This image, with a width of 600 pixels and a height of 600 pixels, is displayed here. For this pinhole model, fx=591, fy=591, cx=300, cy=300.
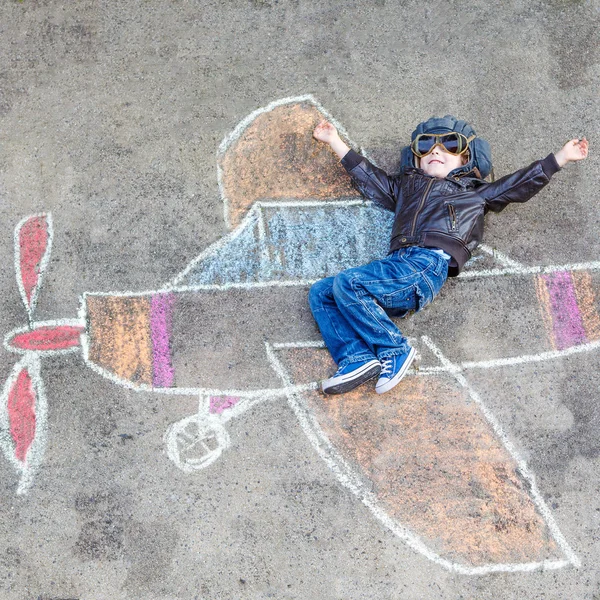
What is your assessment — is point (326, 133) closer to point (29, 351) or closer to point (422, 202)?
point (422, 202)

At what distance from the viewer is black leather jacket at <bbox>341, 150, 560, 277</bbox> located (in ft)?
13.4

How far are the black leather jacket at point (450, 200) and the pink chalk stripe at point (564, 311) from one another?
695 mm

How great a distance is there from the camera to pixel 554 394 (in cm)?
425

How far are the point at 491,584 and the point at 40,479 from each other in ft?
10.5

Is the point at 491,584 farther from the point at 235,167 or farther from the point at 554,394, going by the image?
the point at 235,167

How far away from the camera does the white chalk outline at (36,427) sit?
13.7 feet

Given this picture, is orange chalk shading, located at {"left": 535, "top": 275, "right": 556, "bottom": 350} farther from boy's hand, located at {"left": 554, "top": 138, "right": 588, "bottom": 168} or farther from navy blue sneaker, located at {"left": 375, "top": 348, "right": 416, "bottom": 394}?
navy blue sneaker, located at {"left": 375, "top": 348, "right": 416, "bottom": 394}

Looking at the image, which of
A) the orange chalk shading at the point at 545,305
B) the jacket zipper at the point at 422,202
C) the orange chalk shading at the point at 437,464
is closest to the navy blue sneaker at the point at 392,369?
the orange chalk shading at the point at 437,464

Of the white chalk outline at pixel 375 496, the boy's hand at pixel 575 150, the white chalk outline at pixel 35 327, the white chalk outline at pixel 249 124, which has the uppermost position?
the boy's hand at pixel 575 150

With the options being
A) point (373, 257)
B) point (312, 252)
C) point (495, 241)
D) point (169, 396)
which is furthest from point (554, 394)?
point (169, 396)

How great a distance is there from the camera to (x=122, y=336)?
434 cm

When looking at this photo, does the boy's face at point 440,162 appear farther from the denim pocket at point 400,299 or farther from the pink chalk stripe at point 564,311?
the pink chalk stripe at point 564,311

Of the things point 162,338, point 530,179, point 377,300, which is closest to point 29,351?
point 162,338

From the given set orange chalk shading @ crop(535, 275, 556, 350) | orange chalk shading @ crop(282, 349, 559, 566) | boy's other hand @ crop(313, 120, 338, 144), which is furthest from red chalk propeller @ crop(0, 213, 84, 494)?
orange chalk shading @ crop(535, 275, 556, 350)
